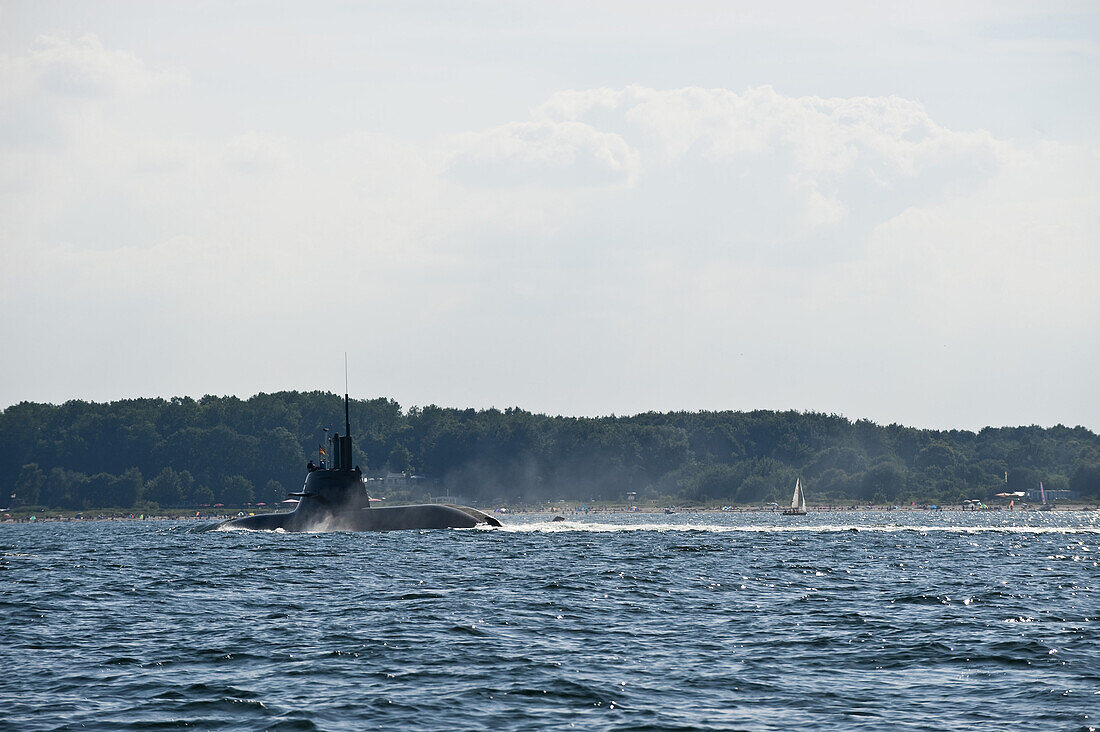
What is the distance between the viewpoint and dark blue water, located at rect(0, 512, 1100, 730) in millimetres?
20312

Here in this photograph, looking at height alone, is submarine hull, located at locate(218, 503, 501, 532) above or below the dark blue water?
above

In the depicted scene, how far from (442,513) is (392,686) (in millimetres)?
57758

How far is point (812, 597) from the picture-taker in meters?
37.4

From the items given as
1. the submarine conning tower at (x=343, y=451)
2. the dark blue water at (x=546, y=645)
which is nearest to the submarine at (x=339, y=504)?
the submarine conning tower at (x=343, y=451)

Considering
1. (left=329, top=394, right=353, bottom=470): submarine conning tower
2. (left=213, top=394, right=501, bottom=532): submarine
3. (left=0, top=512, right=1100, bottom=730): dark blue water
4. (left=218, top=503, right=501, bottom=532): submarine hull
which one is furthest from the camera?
(left=218, top=503, right=501, bottom=532): submarine hull

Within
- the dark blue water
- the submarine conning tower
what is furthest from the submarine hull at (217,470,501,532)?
the dark blue water

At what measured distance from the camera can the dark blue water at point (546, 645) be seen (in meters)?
20.3

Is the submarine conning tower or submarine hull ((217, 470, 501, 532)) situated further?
submarine hull ((217, 470, 501, 532))

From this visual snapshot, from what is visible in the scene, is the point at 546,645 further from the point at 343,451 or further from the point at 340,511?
the point at 340,511

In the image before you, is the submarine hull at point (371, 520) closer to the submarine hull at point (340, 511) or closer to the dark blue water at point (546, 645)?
the submarine hull at point (340, 511)

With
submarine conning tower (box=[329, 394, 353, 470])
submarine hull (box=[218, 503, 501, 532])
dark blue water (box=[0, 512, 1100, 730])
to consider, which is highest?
submarine conning tower (box=[329, 394, 353, 470])

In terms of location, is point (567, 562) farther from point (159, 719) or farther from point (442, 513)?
point (159, 719)

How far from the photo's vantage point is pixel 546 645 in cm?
2748

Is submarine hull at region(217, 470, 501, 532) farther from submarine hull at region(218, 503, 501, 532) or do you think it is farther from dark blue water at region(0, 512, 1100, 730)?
dark blue water at region(0, 512, 1100, 730)
